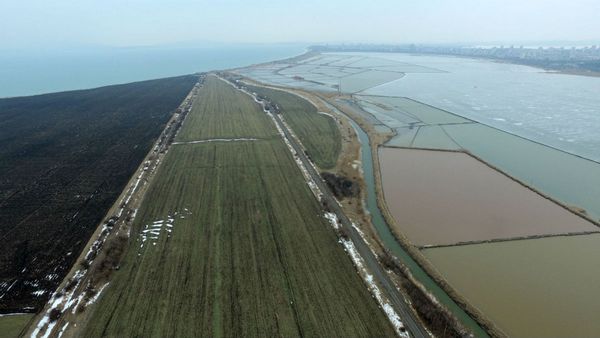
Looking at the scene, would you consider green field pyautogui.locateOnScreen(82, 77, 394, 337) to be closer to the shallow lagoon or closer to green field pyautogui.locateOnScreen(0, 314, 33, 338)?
green field pyautogui.locateOnScreen(0, 314, 33, 338)

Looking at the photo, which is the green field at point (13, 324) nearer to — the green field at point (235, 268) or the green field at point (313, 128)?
the green field at point (235, 268)

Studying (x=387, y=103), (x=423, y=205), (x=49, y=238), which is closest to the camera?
(x=49, y=238)

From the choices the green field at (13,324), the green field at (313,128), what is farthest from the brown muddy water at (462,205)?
the green field at (13,324)

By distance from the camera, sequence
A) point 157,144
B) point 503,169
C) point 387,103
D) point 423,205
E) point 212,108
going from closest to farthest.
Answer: point 423,205 → point 503,169 → point 157,144 → point 212,108 → point 387,103

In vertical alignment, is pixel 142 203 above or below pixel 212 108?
below

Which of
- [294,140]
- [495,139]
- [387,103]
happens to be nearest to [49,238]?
[294,140]

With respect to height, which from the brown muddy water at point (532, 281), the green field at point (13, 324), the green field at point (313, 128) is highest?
the green field at point (313, 128)

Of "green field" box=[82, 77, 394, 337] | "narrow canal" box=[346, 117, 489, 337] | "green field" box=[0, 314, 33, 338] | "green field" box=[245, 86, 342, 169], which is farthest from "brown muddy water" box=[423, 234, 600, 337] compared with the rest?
"green field" box=[0, 314, 33, 338]

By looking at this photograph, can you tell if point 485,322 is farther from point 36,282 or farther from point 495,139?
point 495,139
